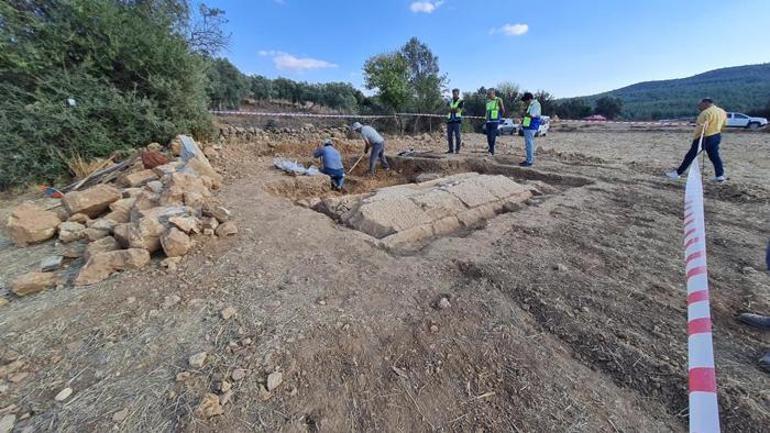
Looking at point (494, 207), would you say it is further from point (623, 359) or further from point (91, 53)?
point (91, 53)

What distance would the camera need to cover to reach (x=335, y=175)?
19.6ft

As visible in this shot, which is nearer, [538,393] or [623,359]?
[538,393]

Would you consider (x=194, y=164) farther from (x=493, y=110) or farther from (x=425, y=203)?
(x=493, y=110)

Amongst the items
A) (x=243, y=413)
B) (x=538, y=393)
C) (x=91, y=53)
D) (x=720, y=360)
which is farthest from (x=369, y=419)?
(x=91, y=53)

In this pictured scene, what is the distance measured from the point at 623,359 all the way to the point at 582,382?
347mm

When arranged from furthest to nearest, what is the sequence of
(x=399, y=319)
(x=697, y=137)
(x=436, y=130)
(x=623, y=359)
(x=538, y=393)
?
1. (x=436, y=130)
2. (x=697, y=137)
3. (x=399, y=319)
4. (x=623, y=359)
5. (x=538, y=393)

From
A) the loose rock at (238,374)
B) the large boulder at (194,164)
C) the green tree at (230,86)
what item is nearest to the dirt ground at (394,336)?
the loose rock at (238,374)

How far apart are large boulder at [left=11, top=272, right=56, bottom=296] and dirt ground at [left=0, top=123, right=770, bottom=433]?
14 cm

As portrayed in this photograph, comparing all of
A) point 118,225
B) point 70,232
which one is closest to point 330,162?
point 118,225

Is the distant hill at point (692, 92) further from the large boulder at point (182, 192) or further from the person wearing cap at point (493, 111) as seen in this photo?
the large boulder at point (182, 192)

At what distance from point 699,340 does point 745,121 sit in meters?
27.3

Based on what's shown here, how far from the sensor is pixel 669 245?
3.00m

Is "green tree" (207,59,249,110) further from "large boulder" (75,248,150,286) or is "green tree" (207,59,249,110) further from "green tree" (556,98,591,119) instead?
"green tree" (556,98,591,119)

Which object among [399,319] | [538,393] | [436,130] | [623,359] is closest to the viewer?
[538,393]
